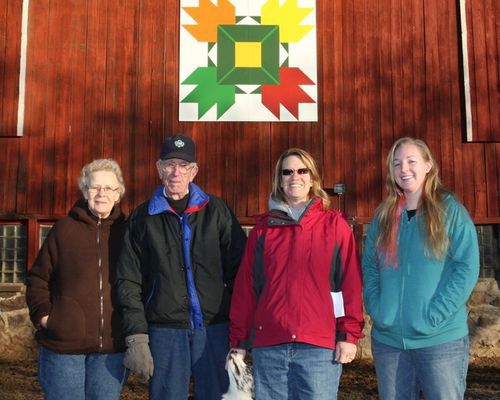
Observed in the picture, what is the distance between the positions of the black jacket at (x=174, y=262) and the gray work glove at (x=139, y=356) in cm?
7

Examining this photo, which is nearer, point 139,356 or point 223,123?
point 139,356

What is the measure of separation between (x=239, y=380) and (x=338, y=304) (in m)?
0.64

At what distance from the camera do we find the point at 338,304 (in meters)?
2.75

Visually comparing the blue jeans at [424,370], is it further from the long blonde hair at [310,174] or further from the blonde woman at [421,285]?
the long blonde hair at [310,174]

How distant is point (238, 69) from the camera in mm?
7367

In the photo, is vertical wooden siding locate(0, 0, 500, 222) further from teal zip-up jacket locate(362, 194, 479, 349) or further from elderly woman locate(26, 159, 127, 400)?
teal zip-up jacket locate(362, 194, 479, 349)

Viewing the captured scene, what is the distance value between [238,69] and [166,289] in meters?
4.94

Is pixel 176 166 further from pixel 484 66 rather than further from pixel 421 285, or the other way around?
pixel 484 66

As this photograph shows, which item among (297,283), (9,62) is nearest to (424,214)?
(297,283)

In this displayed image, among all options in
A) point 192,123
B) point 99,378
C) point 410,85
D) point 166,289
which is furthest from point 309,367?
point 410,85

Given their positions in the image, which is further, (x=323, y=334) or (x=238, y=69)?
(x=238, y=69)

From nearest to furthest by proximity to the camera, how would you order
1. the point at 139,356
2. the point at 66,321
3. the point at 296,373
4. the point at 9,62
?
1. the point at 296,373
2. the point at 139,356
3. the point at 66,321
4. the point at 9,62

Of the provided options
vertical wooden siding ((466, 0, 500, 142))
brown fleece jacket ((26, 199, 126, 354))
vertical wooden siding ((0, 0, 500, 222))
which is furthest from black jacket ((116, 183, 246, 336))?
vertical wooden siding ((466, 0, 500, 142))

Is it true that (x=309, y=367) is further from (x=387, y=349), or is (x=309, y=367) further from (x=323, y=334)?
(x=387, y=349)
